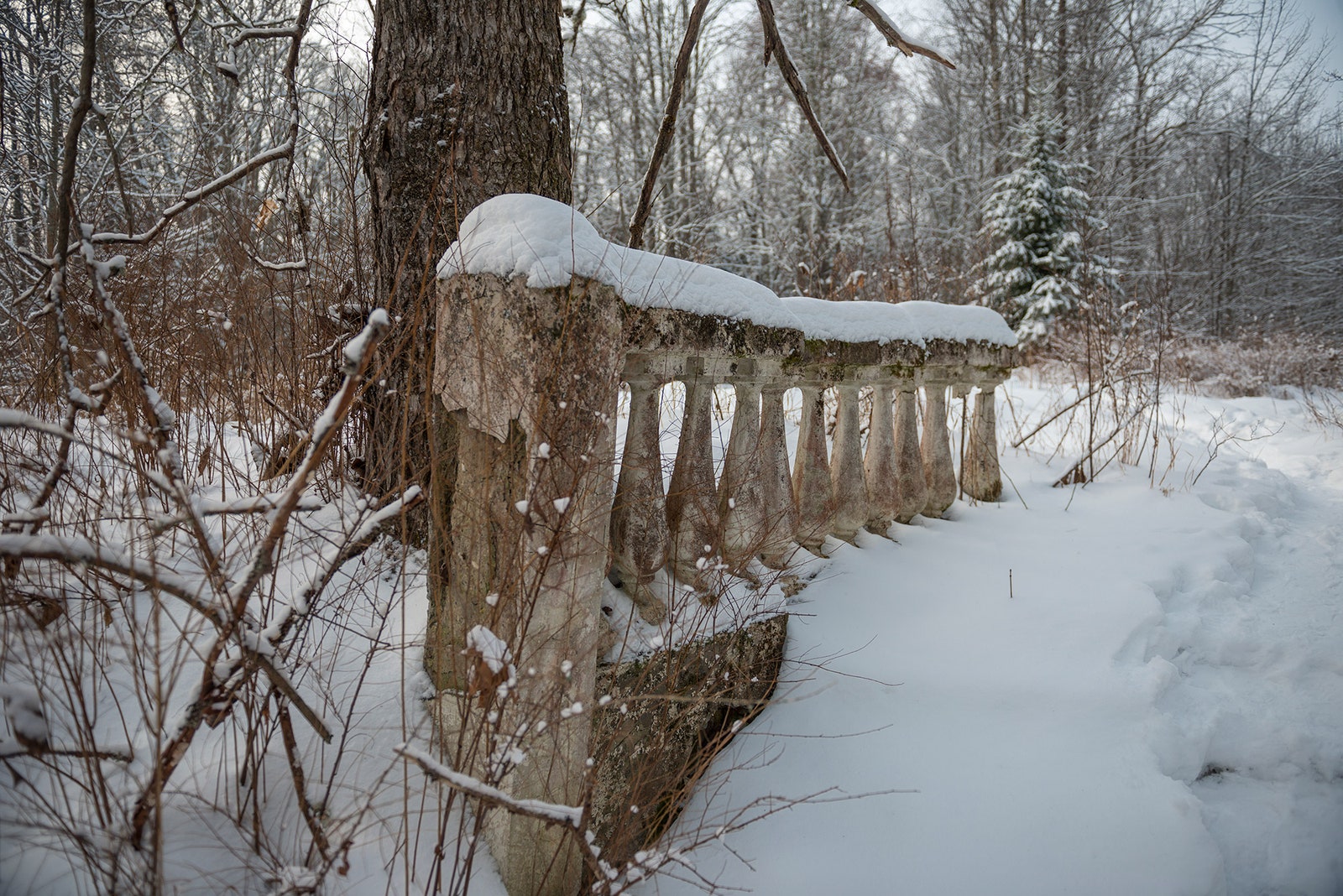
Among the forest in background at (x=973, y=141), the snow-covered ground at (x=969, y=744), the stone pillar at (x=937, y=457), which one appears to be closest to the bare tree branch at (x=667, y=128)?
the snow-covered ground at (x=969, y=744)

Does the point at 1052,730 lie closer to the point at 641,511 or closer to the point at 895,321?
the point at 641,511

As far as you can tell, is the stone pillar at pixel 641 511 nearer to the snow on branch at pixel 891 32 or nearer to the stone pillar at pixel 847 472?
the stone pillar at pixel 847 472

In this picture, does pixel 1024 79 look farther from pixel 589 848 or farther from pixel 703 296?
pixel 589 848

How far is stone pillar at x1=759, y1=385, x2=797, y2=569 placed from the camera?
1.82m

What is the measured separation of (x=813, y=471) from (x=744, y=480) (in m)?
0.49

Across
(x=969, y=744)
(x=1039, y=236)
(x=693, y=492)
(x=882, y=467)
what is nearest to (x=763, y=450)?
(x=693, y=492)

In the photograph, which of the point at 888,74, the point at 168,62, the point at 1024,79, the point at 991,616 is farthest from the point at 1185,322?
the point at 168,62

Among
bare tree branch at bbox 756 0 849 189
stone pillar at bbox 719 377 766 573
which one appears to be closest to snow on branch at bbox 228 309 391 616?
stone pillar at bbox 719 377 766 573

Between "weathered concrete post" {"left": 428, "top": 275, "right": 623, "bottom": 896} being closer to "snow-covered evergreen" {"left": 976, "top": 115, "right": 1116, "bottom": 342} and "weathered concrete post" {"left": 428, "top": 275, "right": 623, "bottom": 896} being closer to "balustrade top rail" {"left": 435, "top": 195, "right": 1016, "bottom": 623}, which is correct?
"balustrade top rail" {"left": 435, "top": 195, "right": 1016, "bottom": 623}

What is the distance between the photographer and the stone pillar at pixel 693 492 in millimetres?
1632

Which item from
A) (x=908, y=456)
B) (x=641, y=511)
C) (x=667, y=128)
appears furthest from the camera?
(x=908, y=456)

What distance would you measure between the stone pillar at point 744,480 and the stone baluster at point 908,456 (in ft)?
3.19

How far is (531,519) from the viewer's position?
1007 millimetres

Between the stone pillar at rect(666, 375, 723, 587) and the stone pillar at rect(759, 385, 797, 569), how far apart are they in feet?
0.66
